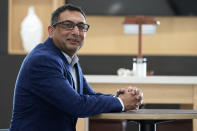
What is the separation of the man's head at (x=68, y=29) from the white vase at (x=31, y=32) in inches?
103

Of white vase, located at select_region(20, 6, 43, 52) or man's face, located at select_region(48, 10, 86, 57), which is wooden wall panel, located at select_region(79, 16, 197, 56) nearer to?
white vase, located at select_region(20, 6, 43, 52)

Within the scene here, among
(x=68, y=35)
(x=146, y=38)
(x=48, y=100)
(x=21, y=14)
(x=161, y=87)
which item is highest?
(x=21, y=14)

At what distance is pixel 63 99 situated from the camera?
1.93m

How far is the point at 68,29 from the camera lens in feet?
6.98

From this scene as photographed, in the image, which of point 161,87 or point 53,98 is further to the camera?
point 161,87

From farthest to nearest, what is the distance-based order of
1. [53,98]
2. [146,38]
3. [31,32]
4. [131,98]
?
[146,38]
[31,32]
[131,98]
[53,98]

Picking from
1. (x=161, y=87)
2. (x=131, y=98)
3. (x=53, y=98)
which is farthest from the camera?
(x=161, y=87)

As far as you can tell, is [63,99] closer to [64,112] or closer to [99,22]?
[64,112]

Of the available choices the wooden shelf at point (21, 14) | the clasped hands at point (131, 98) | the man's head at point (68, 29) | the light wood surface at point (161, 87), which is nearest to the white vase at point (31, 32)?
the wooden shelf at point (21, 14)

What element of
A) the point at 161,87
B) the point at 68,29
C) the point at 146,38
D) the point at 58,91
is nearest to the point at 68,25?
the point at 68,29

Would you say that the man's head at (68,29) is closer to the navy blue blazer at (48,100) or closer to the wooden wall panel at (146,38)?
the navy blue blazer at (48,100)

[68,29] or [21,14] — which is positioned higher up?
[21,14]

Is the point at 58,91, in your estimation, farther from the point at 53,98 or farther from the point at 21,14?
the point at 21,14

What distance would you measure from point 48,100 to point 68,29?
37cm
